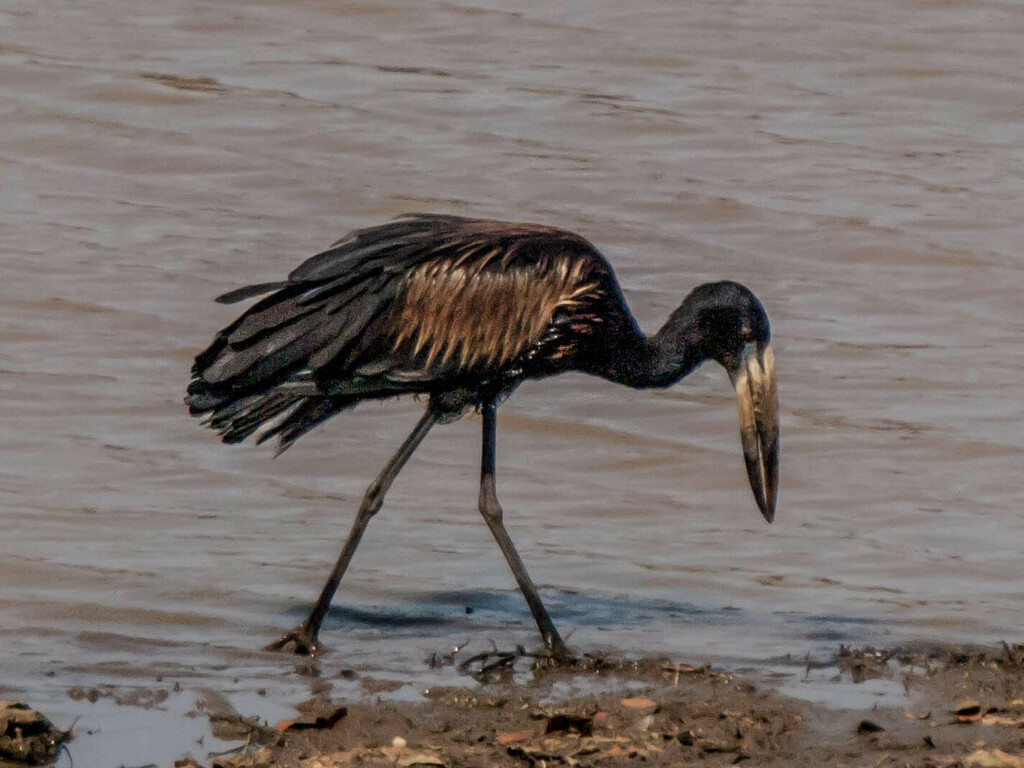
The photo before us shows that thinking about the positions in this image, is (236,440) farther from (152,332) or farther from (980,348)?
(980,348)

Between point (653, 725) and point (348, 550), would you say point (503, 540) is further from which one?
point (653, 725)

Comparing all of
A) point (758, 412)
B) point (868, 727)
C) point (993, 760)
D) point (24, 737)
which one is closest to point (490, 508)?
point (758, 412)

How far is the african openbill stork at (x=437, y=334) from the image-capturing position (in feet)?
24.7

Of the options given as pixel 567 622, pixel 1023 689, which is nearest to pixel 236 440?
pixel 567 622

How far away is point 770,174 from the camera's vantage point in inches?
583

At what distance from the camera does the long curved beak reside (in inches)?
306

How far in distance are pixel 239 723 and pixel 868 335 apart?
6.28 m

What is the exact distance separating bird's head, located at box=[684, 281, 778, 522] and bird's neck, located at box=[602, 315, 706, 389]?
0.13ft

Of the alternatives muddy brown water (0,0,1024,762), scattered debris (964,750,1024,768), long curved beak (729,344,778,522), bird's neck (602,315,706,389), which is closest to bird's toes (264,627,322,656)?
muddy brown water (0,0,1024,762)

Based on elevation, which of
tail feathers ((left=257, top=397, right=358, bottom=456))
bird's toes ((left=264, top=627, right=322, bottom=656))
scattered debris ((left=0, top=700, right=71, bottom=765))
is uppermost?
tail feathers ((left=257, top=397, right=358, bottom=456))

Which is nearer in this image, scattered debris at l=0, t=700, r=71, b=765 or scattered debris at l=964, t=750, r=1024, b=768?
scattered debris at l=964, t=750, r=1024, b=768

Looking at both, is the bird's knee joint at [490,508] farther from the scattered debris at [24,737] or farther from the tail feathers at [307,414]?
the scattered debris at [24,737]

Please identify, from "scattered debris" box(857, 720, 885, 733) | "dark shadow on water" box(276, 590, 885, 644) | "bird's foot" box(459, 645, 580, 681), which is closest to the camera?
"scattered debris" box(857, 720, 885, 733)

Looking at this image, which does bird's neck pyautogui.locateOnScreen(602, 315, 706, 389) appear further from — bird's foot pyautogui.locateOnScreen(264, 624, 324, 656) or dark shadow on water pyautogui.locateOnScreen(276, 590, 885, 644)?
bird's foot pyautogui.locateOnScreen(264, 624, 324, 656)
